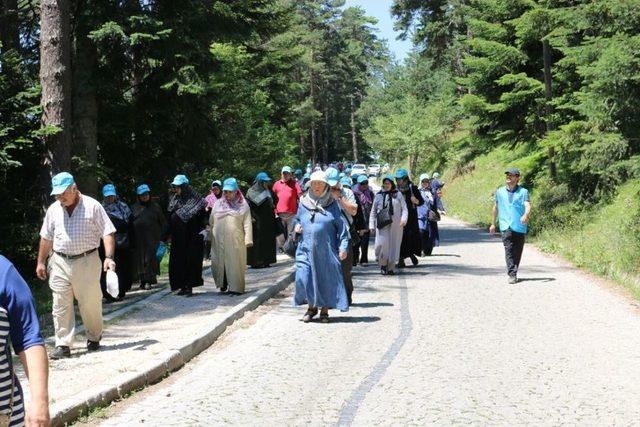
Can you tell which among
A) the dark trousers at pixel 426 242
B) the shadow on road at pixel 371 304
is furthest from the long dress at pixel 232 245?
the dark trousers at pixel 426 242

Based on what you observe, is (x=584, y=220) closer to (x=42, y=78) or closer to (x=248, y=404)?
(x=42, y=78)

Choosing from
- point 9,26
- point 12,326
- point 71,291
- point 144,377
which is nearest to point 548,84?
point 9,26

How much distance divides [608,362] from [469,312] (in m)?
3.43

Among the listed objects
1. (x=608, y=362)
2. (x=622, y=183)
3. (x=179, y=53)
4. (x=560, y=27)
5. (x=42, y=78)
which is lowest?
(x=608, y=362)

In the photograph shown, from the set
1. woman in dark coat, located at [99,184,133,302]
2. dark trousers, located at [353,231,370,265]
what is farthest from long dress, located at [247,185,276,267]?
woman in dark coat, located at [99,184,133,302]

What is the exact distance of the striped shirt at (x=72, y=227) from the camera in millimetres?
8953

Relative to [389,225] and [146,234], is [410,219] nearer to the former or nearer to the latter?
[389,225]

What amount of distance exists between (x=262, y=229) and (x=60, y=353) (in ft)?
31.2

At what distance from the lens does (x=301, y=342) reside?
9789mm

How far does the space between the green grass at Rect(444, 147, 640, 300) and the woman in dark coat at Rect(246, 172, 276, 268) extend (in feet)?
22.2

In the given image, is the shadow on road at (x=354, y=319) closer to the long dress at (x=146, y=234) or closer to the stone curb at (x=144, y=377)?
the stone curb at (x=144, y=377)

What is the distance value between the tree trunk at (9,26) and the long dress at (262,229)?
6594 mm

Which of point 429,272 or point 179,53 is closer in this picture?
point 429,272

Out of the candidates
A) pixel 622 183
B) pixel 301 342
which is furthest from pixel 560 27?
pixel 301 342
